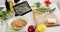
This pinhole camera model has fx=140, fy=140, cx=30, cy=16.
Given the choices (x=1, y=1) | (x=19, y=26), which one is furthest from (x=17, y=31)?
(x=1, y=1)

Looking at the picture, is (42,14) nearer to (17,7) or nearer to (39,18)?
(39,18)

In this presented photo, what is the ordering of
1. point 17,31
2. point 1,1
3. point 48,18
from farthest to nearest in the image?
point 1,1 < point 48,18 < point 17,31

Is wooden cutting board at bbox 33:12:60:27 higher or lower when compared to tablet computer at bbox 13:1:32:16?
lower

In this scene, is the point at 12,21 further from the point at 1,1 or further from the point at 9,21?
the point at 1,1

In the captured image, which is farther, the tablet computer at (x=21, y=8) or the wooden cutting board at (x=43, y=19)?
the tablet computer at (x=21, y=8)

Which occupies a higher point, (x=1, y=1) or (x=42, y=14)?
(x=1, y=1)

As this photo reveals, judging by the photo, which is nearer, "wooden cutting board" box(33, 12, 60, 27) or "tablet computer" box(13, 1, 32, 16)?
"wooden cutting board" box(33, 12, 60, 27)

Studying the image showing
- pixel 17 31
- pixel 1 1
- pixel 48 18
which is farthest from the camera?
pixel 1 1

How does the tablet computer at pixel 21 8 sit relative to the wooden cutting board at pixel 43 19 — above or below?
above

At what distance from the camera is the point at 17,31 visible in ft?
3.43

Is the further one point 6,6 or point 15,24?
point 6,6

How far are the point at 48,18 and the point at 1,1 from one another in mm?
455

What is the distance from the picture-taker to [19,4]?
124 cm

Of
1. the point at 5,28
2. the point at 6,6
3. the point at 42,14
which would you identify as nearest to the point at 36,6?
the point at 42,14
